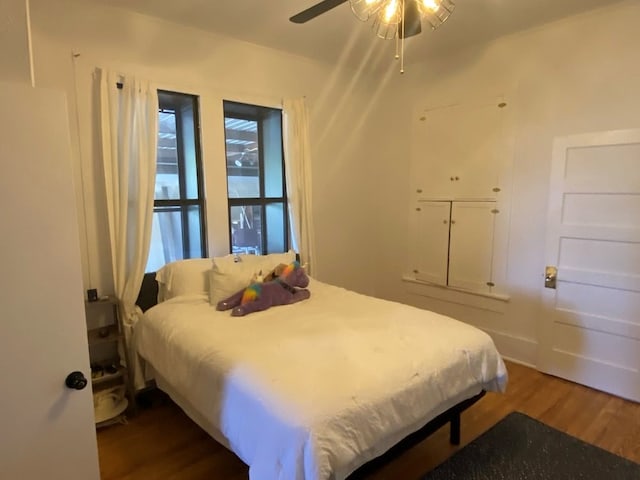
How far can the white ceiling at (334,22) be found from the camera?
2.64 metres

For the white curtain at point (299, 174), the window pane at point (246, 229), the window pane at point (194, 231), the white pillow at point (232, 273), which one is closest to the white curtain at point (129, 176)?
the window pane at point (194, 231)

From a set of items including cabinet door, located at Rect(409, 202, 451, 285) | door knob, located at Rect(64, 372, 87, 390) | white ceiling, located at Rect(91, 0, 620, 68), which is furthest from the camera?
cabinet door, located at Rect(409, 202, 451, 285)

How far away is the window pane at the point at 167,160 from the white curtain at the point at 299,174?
0.94 m

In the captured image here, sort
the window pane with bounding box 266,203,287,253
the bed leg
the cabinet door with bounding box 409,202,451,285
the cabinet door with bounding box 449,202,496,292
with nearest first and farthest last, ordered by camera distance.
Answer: the bed leg < the cabinet door with bounding box 449,202,496,292 < the window pane with bounding box 266,203,287,253 < the cabinet door with bounding box 409,202,451,285

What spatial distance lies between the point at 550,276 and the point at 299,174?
2.23 meters

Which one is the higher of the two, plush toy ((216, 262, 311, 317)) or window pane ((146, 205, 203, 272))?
window pane ((146, 205, 203, 272))

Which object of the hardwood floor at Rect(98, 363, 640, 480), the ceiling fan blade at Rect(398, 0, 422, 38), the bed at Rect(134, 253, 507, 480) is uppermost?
the ceiling fan blade at Rect(398, 0, 422, 38)

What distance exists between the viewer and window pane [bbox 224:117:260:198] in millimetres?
3314

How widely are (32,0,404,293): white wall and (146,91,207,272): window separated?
93 mm

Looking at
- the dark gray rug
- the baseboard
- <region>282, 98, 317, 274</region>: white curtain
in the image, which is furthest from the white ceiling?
the dark gray rug

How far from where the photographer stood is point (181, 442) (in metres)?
2.35

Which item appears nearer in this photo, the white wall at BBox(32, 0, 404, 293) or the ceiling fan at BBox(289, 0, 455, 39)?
the ceiling fan at BBox(289, 0, 455, 39)

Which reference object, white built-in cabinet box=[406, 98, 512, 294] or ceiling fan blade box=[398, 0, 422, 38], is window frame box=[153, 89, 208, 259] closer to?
ceiling fan blade box=[398, 0, 422, 38]

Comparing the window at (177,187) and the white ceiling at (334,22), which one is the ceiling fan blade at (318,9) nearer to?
the white ceiling at (334,22)
